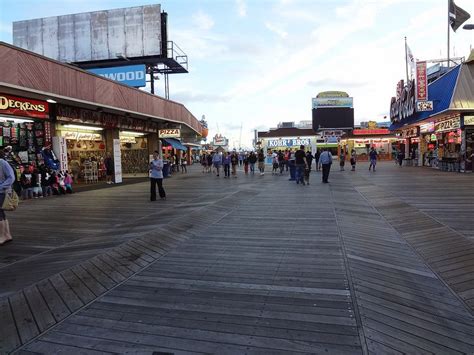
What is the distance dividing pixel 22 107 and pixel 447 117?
23.3 meters

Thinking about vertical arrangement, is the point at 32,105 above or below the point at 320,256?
above

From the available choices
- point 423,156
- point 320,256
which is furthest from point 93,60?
point 320,256

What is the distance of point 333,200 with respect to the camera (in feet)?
36.2

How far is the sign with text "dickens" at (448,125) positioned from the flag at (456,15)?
5.92 m

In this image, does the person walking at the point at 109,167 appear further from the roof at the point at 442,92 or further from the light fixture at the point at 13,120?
the roof at the point at 442,92

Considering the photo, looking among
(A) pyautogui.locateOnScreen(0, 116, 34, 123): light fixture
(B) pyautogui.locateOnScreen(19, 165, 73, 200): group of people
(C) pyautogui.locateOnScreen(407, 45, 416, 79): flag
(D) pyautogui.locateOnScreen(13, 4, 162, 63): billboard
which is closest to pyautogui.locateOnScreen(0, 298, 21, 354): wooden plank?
(B) pyautogui.locateOnScreen(19, 165, 73, 200): group of people

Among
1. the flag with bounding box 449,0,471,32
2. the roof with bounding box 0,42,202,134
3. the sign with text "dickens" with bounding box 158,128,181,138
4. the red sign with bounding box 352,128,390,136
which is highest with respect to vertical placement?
the flag with bounding box 449,0,471,32

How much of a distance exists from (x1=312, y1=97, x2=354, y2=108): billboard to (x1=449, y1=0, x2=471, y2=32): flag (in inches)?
558

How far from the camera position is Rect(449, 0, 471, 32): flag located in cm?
2345

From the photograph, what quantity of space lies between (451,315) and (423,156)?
29988 millimetres

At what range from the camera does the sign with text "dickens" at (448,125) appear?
21811 millimetres

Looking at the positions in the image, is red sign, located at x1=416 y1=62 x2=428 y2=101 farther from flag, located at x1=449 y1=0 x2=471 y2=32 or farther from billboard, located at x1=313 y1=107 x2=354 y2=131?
billboard, located at x1=313 y1=107 x2=354 y2=131

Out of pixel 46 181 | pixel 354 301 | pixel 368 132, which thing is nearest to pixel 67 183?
pixel 46 181

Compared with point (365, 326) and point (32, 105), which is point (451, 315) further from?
point (32, 105)
